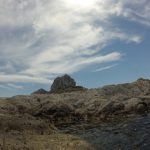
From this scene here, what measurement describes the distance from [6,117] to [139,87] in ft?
189

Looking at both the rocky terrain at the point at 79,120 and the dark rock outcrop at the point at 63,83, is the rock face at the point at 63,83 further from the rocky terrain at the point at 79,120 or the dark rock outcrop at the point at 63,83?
the rocky terrain at the point at 79,120

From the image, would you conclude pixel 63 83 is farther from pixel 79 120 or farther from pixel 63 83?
pixel 79 120

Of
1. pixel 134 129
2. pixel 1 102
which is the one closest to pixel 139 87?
pixel 1 102

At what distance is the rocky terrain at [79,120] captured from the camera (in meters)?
29.8

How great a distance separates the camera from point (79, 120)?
58.7 metres

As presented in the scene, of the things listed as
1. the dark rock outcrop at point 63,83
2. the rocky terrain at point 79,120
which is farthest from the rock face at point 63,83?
the rocky terrain at point 79,120

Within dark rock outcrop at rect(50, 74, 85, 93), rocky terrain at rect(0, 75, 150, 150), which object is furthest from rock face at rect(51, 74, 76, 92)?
rocky terrain at rect(0, 75, 150, 150)

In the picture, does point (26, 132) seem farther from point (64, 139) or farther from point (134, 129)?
point (134, 129)

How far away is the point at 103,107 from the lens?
63.1 m

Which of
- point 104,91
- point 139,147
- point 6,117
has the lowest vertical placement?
point 139,147

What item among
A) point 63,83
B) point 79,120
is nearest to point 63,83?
point 63,83

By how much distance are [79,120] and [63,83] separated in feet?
230

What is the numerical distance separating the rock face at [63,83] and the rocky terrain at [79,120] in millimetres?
358

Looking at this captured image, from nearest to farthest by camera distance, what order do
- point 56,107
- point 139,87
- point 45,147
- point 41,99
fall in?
point 45,147 → point 56,107 → point 41,99 → point 139,87
